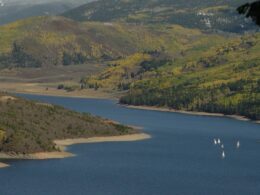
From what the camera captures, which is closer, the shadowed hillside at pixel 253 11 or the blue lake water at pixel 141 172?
the shadowed hillside at pixel 253 11

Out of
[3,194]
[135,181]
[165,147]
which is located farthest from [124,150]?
[3,194]

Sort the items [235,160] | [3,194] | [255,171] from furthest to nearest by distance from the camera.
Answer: [235,160] < [255,171] < [3,194]

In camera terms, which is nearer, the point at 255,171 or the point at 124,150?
the point at 255,171

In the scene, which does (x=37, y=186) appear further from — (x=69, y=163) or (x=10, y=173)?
(x=69, y=163)

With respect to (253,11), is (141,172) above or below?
below

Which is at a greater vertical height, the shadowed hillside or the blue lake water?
the shadowed hillside

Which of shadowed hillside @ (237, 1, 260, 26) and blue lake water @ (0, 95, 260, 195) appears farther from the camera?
blue lake water @ (0, 95, 260, 195)

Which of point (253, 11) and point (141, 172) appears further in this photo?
point (141, 172)

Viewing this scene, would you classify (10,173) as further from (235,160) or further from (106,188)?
(235,160)

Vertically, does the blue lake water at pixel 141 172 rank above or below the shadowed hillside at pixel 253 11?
below

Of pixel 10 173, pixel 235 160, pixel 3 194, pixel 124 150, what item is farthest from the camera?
pixel 124 150
